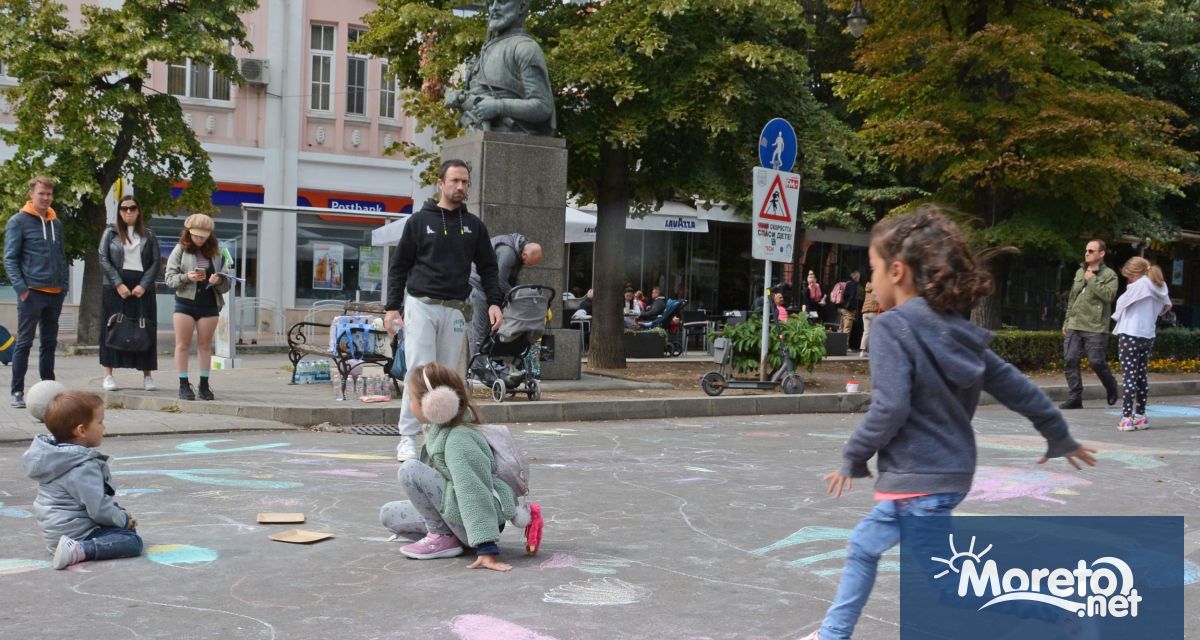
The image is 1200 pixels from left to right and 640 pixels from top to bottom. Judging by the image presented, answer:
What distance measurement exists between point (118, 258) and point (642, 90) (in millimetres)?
7315

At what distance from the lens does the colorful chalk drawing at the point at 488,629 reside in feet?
14.3

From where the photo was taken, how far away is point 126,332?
11.7 metres

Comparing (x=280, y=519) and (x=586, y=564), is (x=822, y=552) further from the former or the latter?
(x=280, y=519)

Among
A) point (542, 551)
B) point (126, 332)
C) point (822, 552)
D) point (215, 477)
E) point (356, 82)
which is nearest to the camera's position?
point (542, 551)

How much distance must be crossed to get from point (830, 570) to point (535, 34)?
13.8m

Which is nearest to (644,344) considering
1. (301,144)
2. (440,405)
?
(301,144)

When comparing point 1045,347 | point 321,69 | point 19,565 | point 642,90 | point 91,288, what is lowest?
point 19,565

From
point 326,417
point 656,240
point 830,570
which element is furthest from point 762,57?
point 656,240

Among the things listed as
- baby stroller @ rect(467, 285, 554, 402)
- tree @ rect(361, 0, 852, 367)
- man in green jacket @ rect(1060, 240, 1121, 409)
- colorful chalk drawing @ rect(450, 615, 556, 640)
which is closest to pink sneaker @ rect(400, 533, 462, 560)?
colorful chalk drawing @ rect(450, 615, 556, 640)

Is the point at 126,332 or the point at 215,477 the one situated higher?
the point at 126,332

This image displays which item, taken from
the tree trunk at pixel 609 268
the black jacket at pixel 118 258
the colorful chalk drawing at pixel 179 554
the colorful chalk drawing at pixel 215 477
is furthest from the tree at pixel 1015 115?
the colorful chalk drawing at pixel 179 554

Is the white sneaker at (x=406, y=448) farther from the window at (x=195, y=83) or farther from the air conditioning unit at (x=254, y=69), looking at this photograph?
the air conditioning unit at (x=254, y=69)

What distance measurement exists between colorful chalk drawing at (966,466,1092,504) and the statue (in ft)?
23.6

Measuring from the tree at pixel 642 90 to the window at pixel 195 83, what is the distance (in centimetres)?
1111
